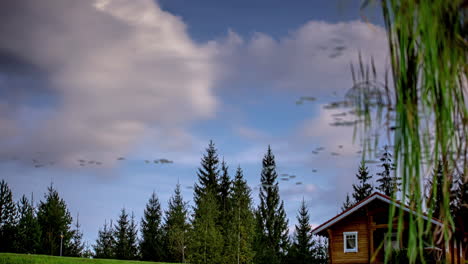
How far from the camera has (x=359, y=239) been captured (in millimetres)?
23250

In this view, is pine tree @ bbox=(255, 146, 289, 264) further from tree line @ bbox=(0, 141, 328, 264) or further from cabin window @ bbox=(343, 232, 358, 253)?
cabin window @ bbox=(343, 232, 358, 253)

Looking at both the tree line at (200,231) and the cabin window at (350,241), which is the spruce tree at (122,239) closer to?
the tree line at (200,231)

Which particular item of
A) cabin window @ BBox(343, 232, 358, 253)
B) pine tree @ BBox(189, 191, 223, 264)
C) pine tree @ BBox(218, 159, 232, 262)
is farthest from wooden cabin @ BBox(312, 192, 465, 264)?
pine tree @ BBox(218, 159, 232, 262)

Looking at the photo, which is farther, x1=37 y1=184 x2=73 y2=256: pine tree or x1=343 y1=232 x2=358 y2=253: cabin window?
x1=37 y1=184 x2=73 y2=256: pine tree

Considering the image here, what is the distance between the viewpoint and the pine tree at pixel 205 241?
37.3 metres

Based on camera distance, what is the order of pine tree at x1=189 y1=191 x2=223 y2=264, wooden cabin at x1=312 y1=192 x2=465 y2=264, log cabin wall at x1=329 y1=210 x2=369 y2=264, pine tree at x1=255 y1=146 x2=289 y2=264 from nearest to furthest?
wooden cabin at x1=312 y1=192 x2=465 y2=264
log cabin wall at x1=329 y1=210 x2=369 y2=264
pine tree at x1=189 y1=191 x2=223 y2=264
pine tree at x1=255 y1=146 x2=289 y2=264

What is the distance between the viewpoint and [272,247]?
45.1 metres

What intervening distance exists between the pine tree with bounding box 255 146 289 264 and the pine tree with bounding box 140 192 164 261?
10.8 m

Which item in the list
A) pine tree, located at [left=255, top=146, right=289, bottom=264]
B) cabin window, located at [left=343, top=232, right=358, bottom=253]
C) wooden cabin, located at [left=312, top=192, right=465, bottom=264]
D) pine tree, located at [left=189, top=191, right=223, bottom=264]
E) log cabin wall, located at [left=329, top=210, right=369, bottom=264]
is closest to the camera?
wooden cabin, located at [left=312, top=192, right=465, bottom=264]

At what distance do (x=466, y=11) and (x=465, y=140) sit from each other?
63 centimetres

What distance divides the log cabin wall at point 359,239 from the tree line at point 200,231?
15.0 m

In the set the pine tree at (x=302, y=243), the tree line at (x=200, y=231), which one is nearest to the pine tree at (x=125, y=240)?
the tree line at (x=200, y=231)

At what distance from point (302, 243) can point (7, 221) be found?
1110 inches

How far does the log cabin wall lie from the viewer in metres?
23.1
